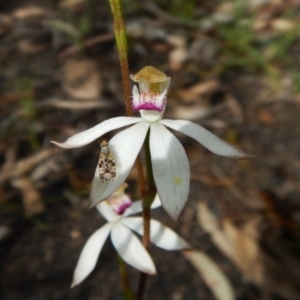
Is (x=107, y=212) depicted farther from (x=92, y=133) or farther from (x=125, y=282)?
(x=92, y=133)

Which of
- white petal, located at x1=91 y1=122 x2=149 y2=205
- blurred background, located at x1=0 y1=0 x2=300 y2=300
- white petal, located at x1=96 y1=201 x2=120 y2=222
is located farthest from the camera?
blurred background, located at x1=0 y1=0 x2=300 y2=300

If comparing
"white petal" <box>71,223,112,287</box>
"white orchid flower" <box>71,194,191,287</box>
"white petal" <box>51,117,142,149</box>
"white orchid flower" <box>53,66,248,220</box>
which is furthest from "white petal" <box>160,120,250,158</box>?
"white petal" <box>71,223,112,287</box>

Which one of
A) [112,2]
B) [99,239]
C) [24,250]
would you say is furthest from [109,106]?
[112,2]

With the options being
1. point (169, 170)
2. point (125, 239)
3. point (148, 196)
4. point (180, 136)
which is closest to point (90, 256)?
point (125, 239)

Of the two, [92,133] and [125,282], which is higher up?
[92,133]

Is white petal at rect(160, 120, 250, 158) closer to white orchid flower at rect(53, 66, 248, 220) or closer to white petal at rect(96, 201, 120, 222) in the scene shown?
white orchid flower at rect(53, 66, 248, 220)

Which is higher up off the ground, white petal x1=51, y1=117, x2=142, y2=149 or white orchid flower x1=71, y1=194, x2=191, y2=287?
white petal x1=51, y1=117, x2=142, y2=149

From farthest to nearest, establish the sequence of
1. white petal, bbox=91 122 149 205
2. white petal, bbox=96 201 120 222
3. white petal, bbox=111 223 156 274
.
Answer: white petal, bbox=96 201 120 222, white petal, bbox=111 223 156 274, white petal, bbox=91 122 149 205
